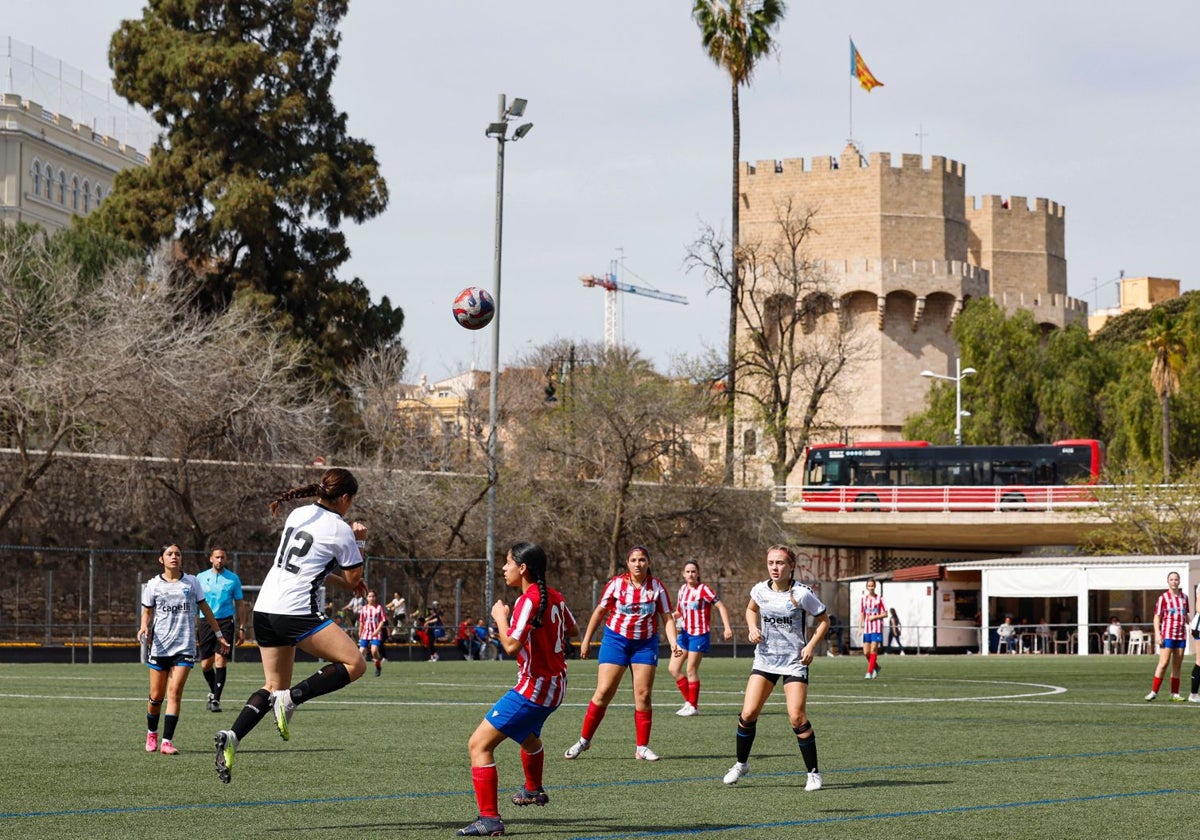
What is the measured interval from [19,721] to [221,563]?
3.16 meters

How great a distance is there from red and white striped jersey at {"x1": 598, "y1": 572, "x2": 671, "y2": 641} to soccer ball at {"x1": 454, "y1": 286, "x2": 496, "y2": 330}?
16.3 meters

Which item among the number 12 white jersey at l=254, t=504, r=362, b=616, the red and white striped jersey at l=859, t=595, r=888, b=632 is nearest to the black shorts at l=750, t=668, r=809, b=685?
the number 12 white jersey at l=254, t=504, r=362, b=616

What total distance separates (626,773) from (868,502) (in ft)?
174

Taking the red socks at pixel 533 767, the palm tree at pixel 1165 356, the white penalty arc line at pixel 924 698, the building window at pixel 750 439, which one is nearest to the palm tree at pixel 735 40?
the building window at pixel 750 439

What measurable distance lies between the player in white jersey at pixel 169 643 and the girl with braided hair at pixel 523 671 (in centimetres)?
540

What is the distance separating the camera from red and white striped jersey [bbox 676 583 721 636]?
21016 millimetres

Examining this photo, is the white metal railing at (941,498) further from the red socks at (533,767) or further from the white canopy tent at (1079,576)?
the red socks at (533,767)

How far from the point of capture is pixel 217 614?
68.1ft

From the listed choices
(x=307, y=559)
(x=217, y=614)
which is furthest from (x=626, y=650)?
(x=217, y=614)

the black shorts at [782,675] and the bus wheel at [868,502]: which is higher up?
the bus wheel at [868,502]

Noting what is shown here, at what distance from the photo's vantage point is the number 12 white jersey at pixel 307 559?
9.66 metres

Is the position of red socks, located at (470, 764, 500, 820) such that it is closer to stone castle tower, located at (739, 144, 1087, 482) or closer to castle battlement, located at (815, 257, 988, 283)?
stone castle tower, located at (739, 144, 1087, 482)

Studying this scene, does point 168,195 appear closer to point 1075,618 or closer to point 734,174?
point 734,174

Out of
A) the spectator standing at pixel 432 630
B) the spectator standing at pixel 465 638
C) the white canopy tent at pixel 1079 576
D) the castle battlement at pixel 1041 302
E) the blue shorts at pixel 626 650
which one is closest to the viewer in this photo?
the blue shorts at pixel 626 650
